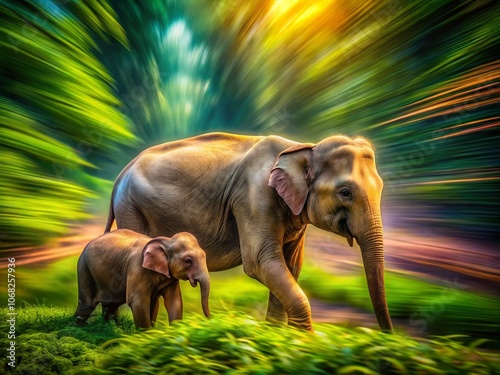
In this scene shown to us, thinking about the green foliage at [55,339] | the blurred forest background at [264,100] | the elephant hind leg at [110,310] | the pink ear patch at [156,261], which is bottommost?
the green foliage at [55,339]

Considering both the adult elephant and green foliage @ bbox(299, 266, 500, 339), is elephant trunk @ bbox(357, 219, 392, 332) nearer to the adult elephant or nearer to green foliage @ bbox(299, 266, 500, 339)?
the adult elephant

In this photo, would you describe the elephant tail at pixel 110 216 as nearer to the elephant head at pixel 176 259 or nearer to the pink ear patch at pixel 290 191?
the elephant head at pixel 176 259

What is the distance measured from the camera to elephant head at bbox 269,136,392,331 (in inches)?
134

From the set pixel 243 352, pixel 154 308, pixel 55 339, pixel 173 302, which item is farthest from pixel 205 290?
pixel 55 339

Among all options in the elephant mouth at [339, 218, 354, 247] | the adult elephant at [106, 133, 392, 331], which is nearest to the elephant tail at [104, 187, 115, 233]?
the adult elephant at [106, 133, 392, 331]

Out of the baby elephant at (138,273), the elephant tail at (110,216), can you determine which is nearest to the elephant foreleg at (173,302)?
the baby elephant at (138,273)

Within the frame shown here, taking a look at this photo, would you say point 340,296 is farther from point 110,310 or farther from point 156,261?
point 110,310

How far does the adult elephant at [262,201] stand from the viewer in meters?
3.51

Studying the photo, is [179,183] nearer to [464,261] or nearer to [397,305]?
[397,305]

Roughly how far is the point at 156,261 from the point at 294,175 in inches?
36.5

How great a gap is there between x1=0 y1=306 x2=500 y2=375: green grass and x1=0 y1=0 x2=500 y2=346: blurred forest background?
0.58 m

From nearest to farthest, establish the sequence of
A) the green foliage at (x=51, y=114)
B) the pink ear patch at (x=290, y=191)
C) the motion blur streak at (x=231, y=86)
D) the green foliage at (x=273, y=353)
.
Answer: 1. the green foliage at (x=273, y=353)
2. the pink ear patch at (x=290, y=191)
3. the motion blur streak at (x=231, y=86)
4. the green foliage at (x=51, y=114)

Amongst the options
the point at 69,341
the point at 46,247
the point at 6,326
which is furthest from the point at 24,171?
the point at 69,341

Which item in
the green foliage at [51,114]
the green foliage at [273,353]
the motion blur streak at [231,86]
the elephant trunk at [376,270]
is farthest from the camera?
the green foliage at [51,114]
